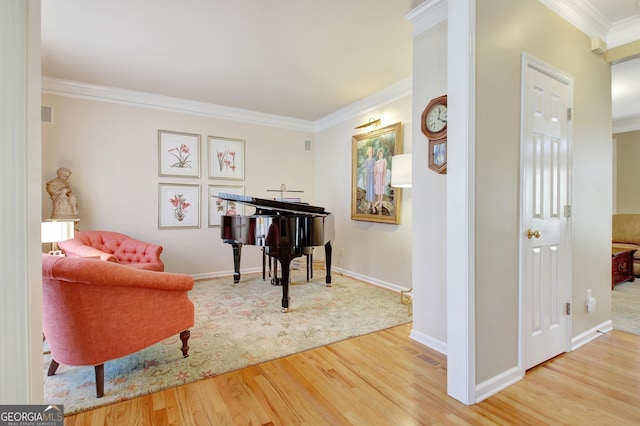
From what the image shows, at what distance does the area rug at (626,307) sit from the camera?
113 inches

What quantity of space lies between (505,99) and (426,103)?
0.65 meters

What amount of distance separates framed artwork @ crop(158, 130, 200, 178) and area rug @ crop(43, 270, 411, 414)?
178 centimetres

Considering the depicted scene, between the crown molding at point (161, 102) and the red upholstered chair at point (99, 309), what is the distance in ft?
11.1

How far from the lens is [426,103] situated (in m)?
2.45

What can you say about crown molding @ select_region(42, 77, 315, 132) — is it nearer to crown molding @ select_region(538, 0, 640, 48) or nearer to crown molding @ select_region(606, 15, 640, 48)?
crown molding @ select_region(538, 0, 640, 48)

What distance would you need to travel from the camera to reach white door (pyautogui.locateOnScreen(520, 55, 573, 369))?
2039 millimetres

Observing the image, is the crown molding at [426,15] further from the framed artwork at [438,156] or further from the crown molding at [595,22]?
the framed artwork at [438,156]

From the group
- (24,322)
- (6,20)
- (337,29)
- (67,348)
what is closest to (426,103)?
(337,29)

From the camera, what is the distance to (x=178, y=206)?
14.8 ft

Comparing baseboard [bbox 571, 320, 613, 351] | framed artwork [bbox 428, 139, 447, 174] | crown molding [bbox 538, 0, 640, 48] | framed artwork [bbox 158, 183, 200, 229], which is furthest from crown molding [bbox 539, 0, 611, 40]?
framed artwork [bbox 158, 183, 200, 229]

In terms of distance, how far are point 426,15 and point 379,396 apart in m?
2.90

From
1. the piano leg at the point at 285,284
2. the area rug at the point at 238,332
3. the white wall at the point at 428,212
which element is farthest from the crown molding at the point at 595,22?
the piano leg at the point at 285,284

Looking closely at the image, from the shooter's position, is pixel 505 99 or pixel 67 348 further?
pixel 505 99

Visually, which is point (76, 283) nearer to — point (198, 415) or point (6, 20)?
point (198, 415)
